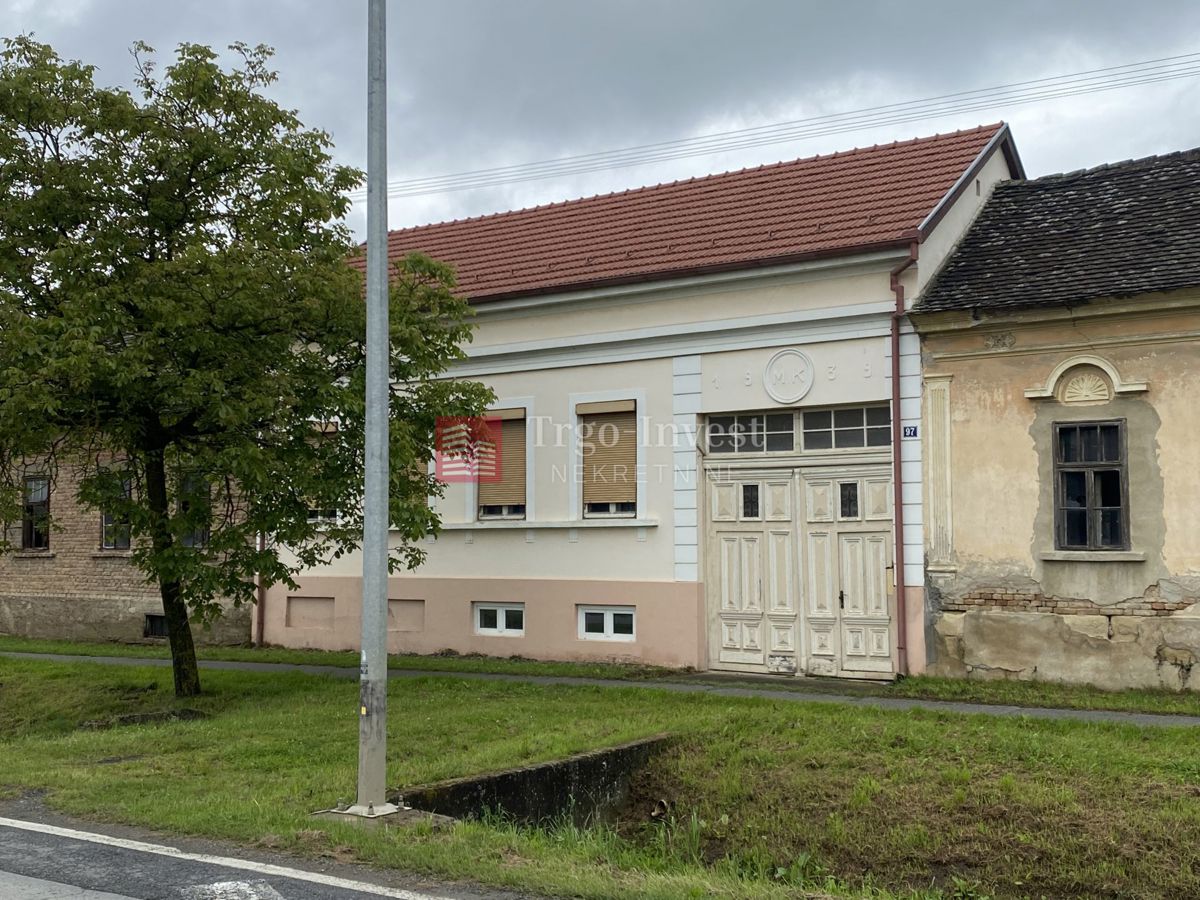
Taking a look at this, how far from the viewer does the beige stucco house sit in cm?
1477

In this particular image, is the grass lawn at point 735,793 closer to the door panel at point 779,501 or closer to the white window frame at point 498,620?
the door panel at point 779,501

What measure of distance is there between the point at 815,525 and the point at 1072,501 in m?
3.12

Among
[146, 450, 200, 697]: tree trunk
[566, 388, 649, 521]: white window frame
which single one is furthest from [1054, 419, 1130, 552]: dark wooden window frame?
[146, 450, 200, 697]: tree trunk

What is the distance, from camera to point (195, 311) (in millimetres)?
12148

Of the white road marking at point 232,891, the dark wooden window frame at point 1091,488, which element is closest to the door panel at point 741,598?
the dark wooden window frame at point 1091,488

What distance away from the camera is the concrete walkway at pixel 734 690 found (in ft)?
36.8

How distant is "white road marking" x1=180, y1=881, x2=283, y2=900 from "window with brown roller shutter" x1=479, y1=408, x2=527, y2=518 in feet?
38.1

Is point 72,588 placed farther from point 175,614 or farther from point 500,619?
point 175,614

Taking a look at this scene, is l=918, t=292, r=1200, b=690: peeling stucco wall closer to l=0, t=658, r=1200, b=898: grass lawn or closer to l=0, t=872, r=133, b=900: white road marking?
l=0, t=658, r=1200, b=898: grass lawn

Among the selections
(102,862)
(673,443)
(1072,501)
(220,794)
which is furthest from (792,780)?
(673,443)

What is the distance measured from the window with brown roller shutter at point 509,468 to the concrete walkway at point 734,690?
2.88 meters

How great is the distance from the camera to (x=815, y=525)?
15195mm

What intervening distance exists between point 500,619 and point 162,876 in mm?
11349

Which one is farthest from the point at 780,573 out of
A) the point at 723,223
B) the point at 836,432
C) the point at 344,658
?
the point at 344,658
